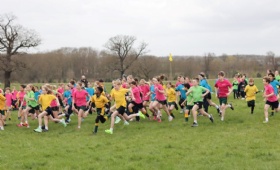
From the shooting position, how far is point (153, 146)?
32.6 ft

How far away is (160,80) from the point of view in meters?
15.6

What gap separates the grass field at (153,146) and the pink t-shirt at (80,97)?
100 cm

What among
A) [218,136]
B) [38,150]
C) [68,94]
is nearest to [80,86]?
[68,94]

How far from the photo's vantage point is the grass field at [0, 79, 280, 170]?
320 inches

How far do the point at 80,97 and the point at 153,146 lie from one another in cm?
563

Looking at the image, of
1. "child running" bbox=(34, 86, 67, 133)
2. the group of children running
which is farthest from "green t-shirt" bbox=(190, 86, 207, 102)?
"child running" bbox=(34, 86, 67, 133)

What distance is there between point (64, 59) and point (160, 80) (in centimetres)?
8685

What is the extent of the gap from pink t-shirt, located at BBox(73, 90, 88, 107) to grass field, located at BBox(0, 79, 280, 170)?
Result: 3.29ft

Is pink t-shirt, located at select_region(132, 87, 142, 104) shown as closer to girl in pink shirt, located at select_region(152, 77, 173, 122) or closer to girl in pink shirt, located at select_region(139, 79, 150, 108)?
girl in pink shirt, located at select_region(152, 77, 173, 122)

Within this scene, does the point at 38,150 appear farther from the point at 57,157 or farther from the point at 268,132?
the point at 268,132

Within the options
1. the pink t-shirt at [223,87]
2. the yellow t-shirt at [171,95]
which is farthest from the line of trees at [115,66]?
the pink t-shirt at [223,87]

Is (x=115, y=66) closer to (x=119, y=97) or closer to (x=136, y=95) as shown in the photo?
(x=136, y=95)

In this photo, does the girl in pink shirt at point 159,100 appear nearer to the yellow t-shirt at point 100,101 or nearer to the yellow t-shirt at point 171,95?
the yellow t-shirt at point 171,95

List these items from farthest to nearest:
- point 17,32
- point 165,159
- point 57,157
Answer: point 17,32, point 57,157, point 165,159
